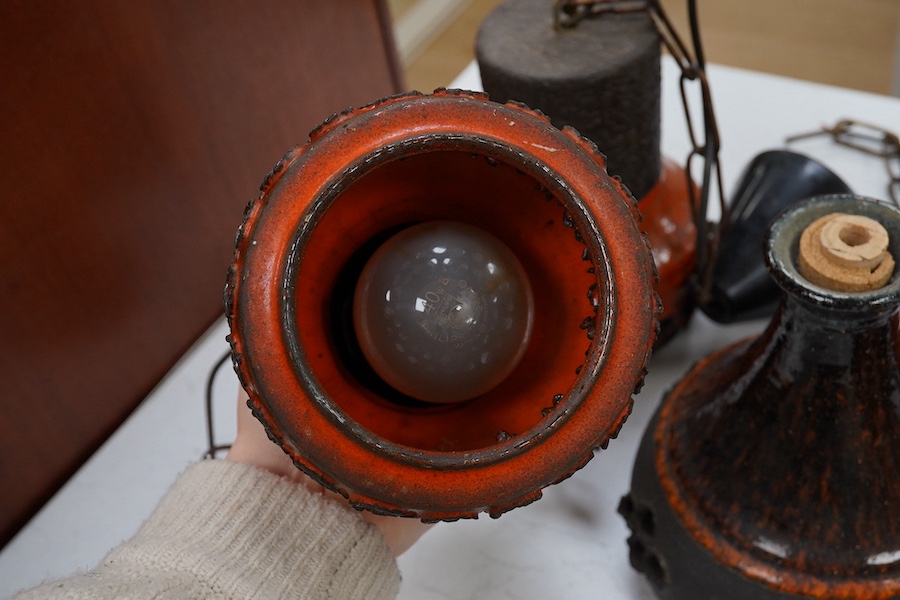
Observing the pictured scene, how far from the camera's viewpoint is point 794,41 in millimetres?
1563

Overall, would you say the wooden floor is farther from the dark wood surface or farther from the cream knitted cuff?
the cream knitted cuff

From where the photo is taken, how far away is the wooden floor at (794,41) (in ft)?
4.90

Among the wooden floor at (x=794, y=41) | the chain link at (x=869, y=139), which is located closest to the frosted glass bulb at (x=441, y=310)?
the chain link at (x=869, y=139)

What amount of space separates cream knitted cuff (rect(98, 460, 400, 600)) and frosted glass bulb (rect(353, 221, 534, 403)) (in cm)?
11

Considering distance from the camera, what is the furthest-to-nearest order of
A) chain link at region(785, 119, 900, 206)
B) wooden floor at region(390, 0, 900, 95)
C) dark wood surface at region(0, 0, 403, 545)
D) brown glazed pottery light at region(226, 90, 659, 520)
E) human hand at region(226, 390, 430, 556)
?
wooden floor at region(390, 0, 900, 95)
chain link at region(785, 119, 900, 206)
dark wood surface at region(0, 0, 403, 545)
human hand at region(226, 390, 430, 556)
brown glazed pottery light at region(226, 90, 659, 520)

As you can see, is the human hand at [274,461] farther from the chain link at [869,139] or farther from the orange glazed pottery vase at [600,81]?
the chain link at [869,139]

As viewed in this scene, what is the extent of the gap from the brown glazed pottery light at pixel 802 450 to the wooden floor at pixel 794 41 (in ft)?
3.88

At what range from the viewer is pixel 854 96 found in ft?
3.10

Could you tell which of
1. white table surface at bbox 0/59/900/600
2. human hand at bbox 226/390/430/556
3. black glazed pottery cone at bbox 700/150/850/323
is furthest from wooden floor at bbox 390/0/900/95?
human hand at bbox 226/390/430/556

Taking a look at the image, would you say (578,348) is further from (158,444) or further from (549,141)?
(158,444)

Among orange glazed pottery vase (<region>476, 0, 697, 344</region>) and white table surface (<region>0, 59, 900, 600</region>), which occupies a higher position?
orange glazed pottery vase (<region>476, 0, 697, 344</region>)

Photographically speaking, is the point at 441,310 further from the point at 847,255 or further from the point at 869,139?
the point at 869,139

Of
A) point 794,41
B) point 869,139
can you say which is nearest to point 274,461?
point 869,139

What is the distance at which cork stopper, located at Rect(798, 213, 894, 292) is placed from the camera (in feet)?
1.34
